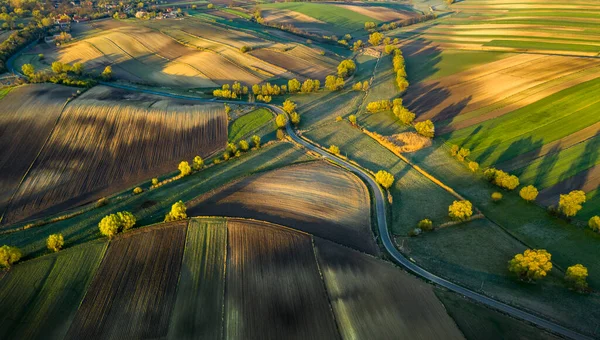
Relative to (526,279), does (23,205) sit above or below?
below

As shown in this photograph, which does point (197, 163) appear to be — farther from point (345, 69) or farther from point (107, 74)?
point (345, 69)

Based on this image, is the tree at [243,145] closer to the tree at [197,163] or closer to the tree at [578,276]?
the tree at [197,163]

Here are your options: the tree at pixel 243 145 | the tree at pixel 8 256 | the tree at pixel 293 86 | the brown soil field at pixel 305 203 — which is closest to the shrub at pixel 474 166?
the brown soil field at pixel 305 203

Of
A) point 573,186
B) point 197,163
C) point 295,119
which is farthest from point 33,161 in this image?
point 573,186

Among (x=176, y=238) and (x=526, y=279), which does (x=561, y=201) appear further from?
(x=176, y=238)

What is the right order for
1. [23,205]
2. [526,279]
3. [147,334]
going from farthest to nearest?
[23,205]
[526,279]
[147,334]

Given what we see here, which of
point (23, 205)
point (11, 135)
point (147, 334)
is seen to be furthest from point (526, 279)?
point (11, 135)
